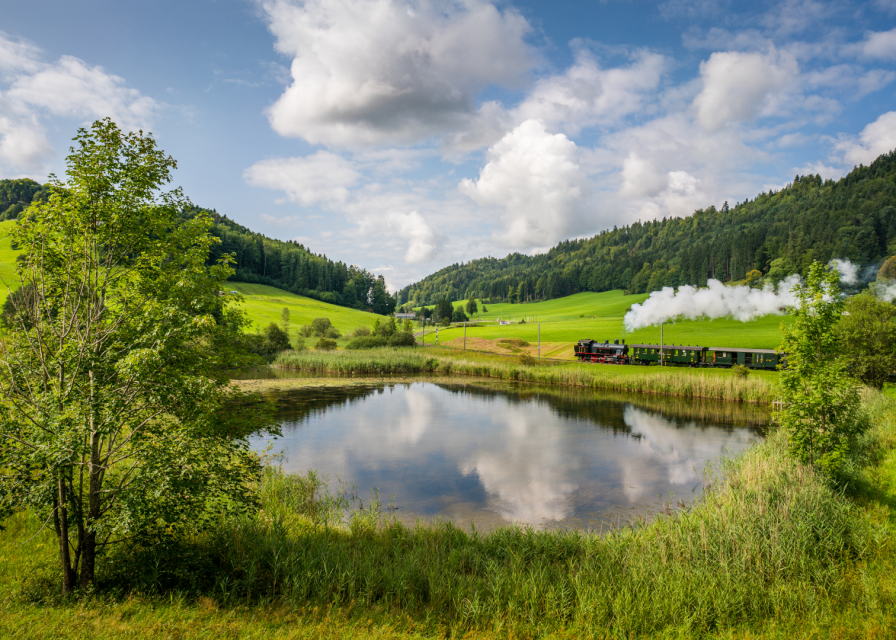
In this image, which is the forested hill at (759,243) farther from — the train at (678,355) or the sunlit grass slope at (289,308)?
the sunlit grass slope at (289,308)

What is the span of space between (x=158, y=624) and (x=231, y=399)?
382 cm

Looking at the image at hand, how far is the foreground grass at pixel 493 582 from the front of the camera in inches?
247

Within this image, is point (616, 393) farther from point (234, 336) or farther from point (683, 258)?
point (683, 258)

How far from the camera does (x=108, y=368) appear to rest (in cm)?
700

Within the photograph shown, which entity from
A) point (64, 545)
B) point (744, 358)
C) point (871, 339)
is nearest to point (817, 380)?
point (64, 545)

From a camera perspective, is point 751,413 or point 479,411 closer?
point 751,413

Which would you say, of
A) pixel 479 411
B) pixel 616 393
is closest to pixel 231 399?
pixel 479 411

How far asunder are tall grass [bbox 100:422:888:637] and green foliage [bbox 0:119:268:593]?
125cm

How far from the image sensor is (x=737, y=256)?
104688 mm

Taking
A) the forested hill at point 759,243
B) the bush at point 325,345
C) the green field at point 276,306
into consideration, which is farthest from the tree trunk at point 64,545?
the forested hill at point 759,243

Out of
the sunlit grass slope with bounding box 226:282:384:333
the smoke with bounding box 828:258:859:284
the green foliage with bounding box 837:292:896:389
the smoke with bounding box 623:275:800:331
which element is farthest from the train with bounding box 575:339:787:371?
the smoke with bounding box 828:258:859:284

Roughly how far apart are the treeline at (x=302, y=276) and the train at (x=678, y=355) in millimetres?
91962

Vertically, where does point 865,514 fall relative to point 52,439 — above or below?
below

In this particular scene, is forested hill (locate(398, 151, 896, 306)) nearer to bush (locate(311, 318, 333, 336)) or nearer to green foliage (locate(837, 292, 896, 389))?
green foliage (locate(837, 292, 896, 389))
